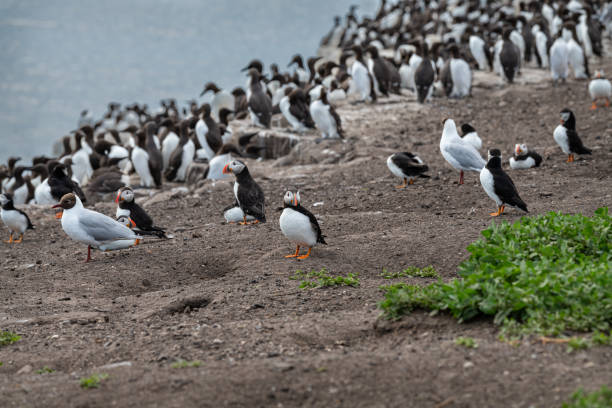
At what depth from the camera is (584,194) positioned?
32.6 ft

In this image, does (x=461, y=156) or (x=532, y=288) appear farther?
(x=461, y=156)

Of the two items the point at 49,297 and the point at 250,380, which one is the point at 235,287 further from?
the point at 250,380

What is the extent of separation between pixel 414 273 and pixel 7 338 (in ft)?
12.9

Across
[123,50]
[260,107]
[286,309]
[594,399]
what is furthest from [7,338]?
[123,50]

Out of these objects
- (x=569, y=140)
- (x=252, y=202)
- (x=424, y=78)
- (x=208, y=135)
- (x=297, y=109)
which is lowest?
(x=252, y=202)

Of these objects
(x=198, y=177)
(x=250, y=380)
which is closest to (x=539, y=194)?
(x=250, y=380)

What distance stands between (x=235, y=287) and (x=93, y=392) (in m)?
2.83

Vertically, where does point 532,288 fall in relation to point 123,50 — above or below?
below

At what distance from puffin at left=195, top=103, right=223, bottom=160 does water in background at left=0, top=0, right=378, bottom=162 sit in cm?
2937

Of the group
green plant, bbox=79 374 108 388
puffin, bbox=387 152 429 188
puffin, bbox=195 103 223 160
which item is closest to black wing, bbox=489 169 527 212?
puffin, bbox=387 152 429 188

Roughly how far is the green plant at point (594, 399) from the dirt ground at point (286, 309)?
0.62 feet

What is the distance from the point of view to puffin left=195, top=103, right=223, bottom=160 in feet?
57.3

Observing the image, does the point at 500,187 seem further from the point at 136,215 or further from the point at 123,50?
the point at 123,50

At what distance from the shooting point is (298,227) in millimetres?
7941
